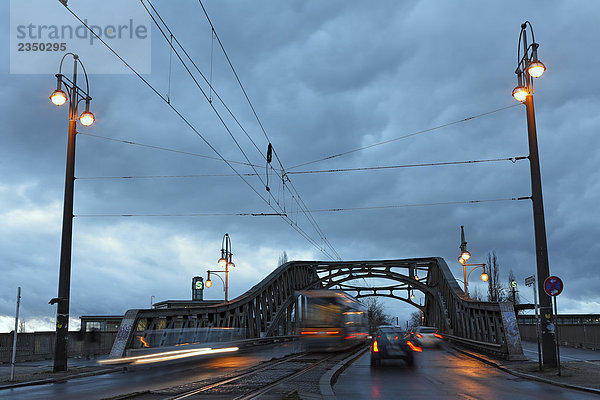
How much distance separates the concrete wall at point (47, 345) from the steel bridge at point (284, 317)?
96.5 inches

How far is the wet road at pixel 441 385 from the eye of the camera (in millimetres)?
13930

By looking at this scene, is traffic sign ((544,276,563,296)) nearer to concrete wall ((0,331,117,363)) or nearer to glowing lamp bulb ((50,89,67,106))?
glowing lamp bulb ((50,89,67,106))

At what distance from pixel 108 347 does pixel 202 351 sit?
846 cm

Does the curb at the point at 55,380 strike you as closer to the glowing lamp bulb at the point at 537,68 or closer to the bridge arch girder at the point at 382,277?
the glowing lamp bulb at the point at 537,68

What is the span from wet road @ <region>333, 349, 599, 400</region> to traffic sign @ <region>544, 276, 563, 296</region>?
2.87 metres

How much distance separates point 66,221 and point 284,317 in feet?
136

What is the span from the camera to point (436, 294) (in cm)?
6544

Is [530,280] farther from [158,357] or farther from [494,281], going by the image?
[494,281]

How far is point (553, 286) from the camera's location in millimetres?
18234

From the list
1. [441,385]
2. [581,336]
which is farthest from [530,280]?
[581,336]

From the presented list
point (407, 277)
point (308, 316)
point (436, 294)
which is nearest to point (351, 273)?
point (407, 277)

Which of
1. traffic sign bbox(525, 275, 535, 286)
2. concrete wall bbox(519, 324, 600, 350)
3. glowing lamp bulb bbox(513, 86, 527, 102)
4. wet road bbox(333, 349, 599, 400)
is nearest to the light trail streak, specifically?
wet road bbox(333, 349, 599, 400)

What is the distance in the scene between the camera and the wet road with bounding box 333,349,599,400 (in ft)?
45.7

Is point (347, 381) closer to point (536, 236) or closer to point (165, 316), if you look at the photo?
point (536, 236)
